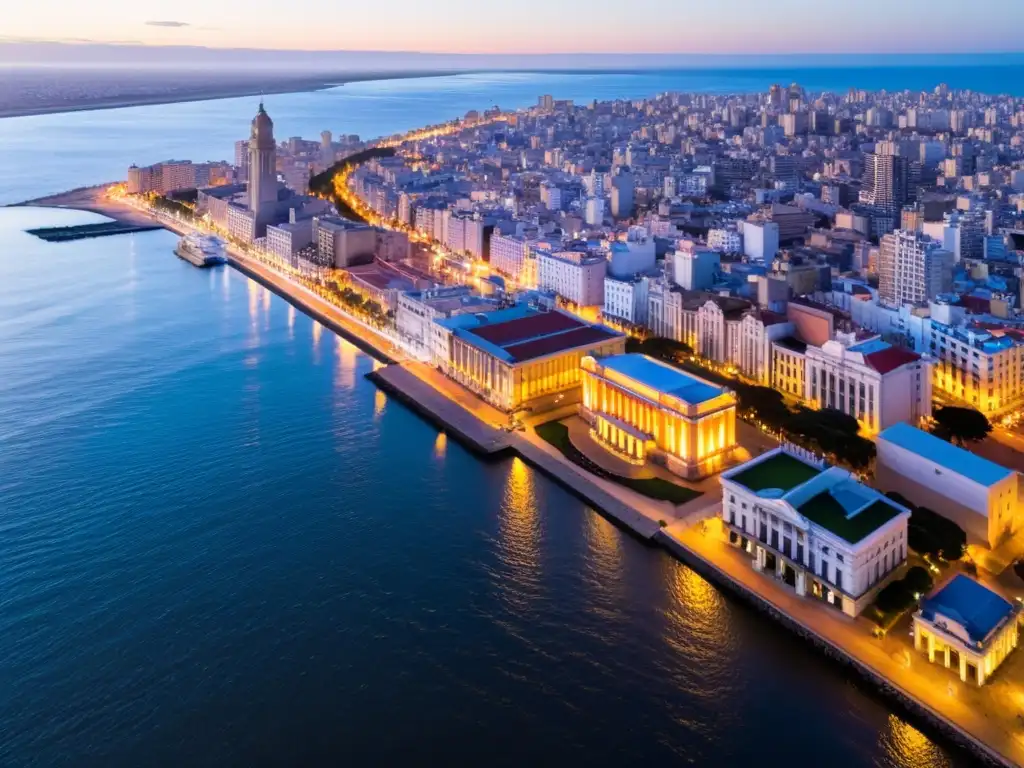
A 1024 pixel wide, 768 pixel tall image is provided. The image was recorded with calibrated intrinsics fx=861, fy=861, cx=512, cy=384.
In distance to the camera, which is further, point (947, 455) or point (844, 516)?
point (947, 455)

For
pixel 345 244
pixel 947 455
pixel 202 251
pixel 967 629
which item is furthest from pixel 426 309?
pixel 202 251

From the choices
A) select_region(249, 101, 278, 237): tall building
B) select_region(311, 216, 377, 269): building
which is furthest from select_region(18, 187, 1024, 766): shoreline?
select_region(249, 101, 278, 237): tall building

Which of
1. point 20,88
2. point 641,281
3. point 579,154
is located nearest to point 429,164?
point 579,154

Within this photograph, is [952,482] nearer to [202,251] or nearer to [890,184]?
[202,251]

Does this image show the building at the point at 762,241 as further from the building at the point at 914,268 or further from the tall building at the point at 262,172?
the tall building at the point at 262,172

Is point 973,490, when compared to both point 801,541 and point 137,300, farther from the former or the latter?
point 137,300

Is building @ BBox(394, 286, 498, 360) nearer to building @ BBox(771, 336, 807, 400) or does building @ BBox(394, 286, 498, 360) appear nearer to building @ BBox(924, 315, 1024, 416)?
building @ BBox(771, 336, 807, 400)
